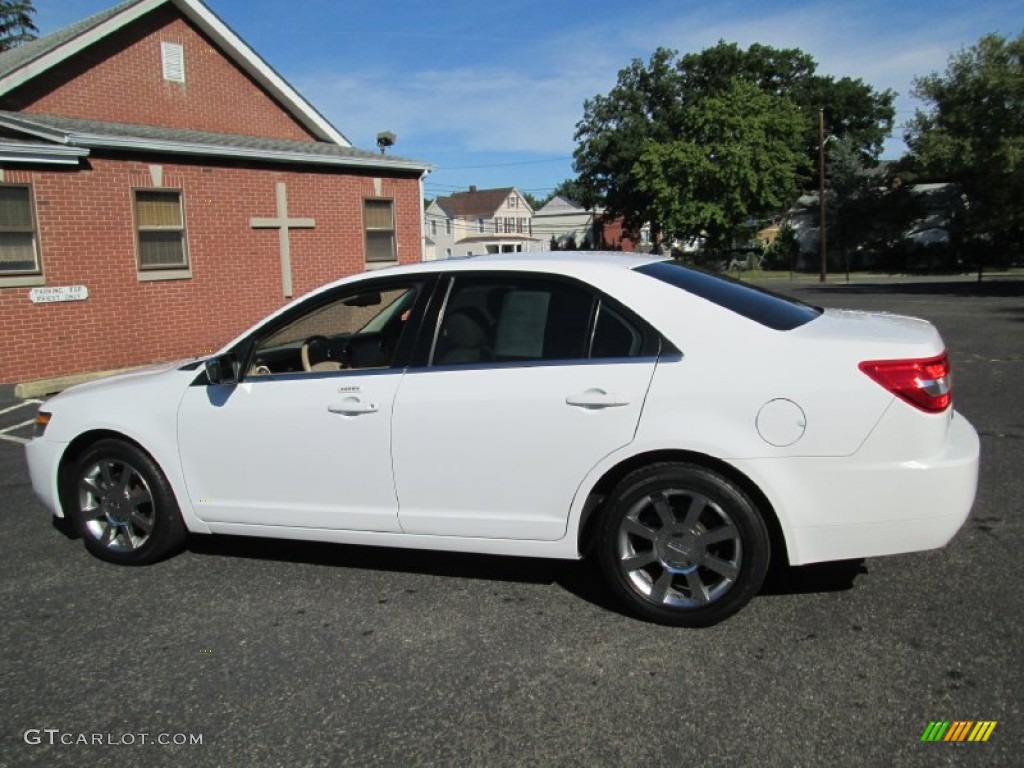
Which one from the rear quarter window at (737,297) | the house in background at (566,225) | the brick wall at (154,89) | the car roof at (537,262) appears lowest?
the rear quarter window at (737,297)

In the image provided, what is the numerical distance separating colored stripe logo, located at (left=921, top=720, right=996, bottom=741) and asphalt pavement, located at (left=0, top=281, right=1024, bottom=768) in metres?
0.02

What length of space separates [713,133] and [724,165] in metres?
2.28

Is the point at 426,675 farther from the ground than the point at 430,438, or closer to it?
closer to it

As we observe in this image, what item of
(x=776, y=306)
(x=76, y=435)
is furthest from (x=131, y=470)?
(x=776, y=306)

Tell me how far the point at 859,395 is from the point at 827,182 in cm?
5643

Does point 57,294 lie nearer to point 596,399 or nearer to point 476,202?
point 596,399

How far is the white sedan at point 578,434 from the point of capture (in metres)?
3.22

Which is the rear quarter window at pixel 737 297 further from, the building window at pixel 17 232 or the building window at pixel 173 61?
the building window at pixel 173 61

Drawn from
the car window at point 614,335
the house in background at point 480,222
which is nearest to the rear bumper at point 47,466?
the car window at point 614,335

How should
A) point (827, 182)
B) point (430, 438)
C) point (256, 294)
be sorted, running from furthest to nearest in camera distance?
point (827, 182) < point (256, 294) < point (430, 438)

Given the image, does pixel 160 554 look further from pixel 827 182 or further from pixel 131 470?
pixel 827 182

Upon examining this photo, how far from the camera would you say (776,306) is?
3.80m

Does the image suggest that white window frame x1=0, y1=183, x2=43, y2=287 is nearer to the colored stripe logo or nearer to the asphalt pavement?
the asphalt pavement

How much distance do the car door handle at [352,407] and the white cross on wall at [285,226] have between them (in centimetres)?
1145
